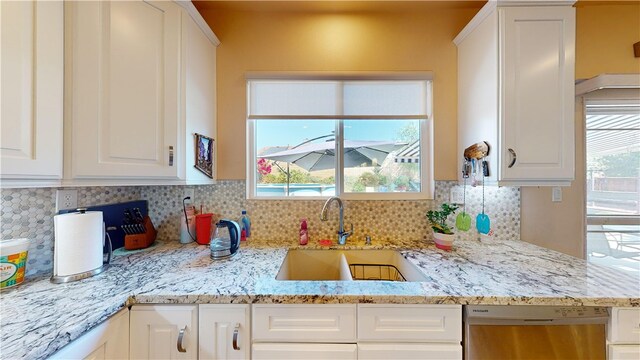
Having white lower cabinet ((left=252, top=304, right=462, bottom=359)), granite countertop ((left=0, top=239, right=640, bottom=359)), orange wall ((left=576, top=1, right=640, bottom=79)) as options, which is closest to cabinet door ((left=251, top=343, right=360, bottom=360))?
white lower cabinet ((left=252, top=304, right=462, bottom=359))

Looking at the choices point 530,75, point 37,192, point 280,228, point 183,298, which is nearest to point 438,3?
point 530,75

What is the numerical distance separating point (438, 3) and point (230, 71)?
160 centimetres

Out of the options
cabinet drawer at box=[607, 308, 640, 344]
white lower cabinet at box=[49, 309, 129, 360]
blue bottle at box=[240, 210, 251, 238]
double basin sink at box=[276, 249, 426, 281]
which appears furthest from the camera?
blue bottle at box=[240, 210, 251, 238]

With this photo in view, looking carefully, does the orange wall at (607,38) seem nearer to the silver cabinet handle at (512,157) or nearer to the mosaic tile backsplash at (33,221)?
the silver cabinet handle at (512,157)

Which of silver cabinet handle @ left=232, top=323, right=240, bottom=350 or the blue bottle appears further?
the blue bottle

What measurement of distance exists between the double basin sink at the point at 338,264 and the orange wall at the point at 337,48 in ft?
2.37

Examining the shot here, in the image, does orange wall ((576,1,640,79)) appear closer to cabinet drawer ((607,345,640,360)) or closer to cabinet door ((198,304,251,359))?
cabinet drawer ((607,345,640,360))

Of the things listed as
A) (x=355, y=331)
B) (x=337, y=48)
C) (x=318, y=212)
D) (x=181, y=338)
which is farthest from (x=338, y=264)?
(x=337, y=48)

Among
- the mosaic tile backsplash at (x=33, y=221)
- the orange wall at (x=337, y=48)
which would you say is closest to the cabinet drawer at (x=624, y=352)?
the orange wall at (x=337, y=48)

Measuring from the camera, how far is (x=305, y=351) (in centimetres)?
90

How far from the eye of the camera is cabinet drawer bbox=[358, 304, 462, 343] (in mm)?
897

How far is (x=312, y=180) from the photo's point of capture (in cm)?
171

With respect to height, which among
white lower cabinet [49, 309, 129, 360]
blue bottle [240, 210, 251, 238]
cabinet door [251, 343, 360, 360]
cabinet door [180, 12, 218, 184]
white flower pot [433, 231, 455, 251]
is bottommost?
cabinet door [251, 343, 360, 360]

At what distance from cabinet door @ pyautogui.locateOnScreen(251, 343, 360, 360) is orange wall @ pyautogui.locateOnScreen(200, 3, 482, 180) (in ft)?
3.59
